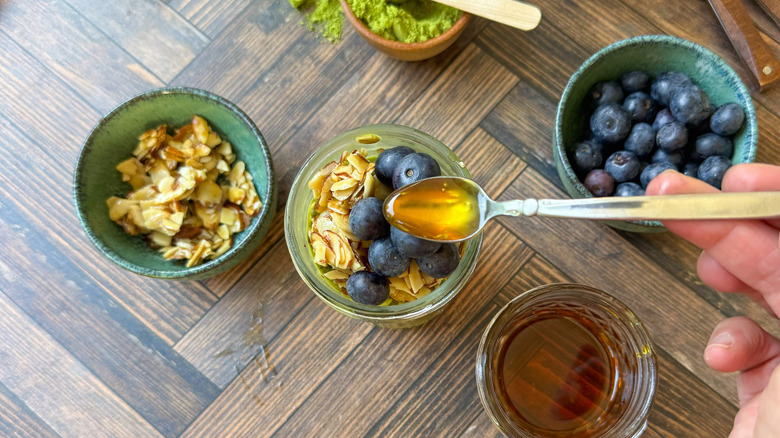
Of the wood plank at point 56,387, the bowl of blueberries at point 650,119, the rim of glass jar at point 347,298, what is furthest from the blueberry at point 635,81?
the wood plank at point 56,387

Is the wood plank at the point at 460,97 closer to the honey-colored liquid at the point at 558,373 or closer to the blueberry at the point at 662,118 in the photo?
the blueberry at the point at 662,118

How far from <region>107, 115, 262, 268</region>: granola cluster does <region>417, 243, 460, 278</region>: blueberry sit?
32 cm

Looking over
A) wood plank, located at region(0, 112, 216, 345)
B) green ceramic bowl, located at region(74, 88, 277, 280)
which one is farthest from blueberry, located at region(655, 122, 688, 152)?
wood plank, located at region(0, 112, 216, 345)

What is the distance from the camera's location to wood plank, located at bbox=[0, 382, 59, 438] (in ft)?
3.03

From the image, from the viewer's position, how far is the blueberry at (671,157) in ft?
2.79

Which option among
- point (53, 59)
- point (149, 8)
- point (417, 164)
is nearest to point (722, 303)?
point (417, 164)

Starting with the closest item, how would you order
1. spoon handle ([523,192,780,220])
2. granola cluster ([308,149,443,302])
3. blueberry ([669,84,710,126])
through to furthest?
spoon handle ([523,192,780,220]), granola cluster ([308,149,443,302]), blueberry ([669,84,710,126])

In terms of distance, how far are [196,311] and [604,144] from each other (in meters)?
0.71

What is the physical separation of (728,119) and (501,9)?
0.37 metres

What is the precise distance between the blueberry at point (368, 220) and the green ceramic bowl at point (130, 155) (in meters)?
0.20

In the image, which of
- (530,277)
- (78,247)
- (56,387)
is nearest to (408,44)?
(530,277)

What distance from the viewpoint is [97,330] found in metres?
0.93

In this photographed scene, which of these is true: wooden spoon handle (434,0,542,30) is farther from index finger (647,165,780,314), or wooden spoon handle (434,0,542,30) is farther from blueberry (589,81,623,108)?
index finger (647,165,780,314)

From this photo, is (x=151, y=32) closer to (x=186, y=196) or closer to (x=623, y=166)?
(x=186, y=196)
